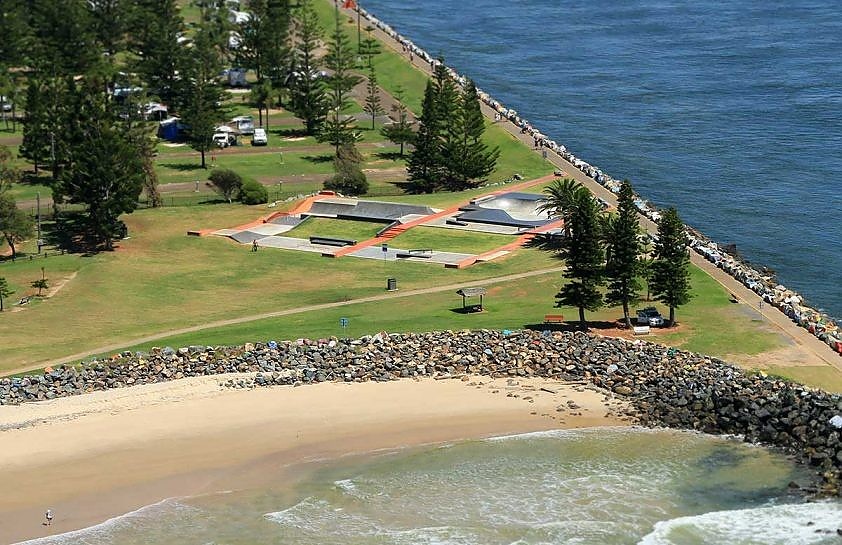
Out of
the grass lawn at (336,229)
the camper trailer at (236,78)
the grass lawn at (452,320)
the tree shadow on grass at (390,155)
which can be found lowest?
the grass lawn at (452,320)

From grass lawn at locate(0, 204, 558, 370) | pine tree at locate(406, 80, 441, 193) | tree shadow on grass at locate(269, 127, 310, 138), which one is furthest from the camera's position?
tree shadow on grass at locate(269, 127, 310, 138)

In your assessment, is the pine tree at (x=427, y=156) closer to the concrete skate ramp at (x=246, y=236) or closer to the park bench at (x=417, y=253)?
the concrete skate ramp at (x=246, y=236)

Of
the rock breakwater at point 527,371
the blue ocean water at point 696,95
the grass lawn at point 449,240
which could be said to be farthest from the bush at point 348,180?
the rock breakwater at point 527,371

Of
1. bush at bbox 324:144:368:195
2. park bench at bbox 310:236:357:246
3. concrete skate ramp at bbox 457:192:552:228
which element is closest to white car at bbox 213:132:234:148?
bush at bbox 324:144:368:195

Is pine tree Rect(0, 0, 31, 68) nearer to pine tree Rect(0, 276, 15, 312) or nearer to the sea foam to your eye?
pine tree Rect(0, 276, 15, 312)

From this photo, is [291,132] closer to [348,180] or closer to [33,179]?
[348,180]
